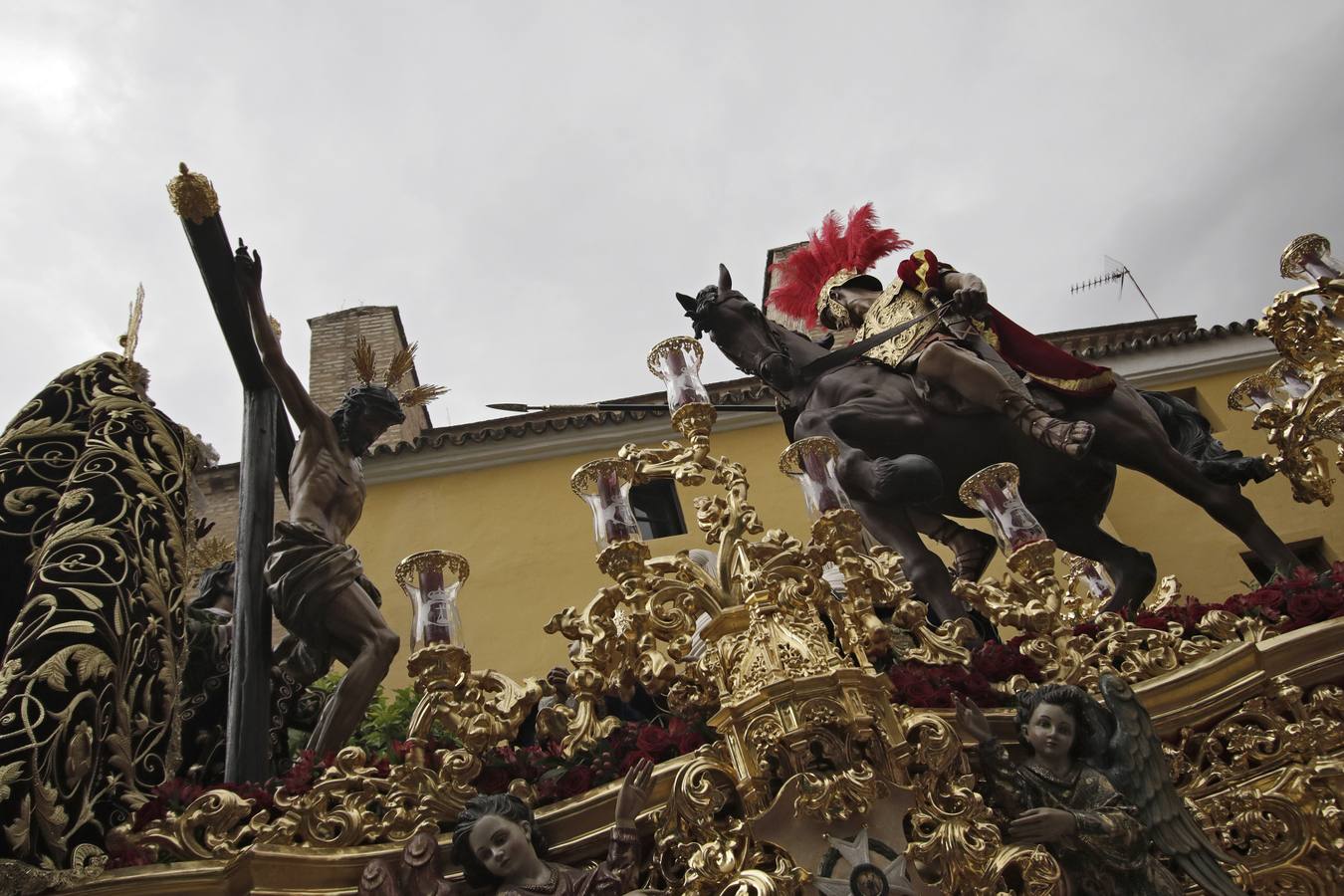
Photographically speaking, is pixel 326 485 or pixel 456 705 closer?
pixel 456 705

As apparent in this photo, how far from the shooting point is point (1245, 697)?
4.45 m

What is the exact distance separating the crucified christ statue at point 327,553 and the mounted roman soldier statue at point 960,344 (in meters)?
3.27

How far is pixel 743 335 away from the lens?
7.13 meters

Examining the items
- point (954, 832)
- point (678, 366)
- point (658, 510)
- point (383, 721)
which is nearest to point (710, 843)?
point (954, 832)

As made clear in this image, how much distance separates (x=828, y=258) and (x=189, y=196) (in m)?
4.96

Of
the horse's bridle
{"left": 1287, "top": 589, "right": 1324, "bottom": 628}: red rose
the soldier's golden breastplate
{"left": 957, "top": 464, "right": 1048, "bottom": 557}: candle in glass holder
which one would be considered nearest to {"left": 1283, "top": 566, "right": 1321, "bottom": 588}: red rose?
{"left": 1287, "top": 589, "right": 1324, "bottom": 628}: red rose

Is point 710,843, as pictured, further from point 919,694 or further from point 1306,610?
point 1306,610

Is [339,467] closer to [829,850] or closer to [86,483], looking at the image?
[86,483]

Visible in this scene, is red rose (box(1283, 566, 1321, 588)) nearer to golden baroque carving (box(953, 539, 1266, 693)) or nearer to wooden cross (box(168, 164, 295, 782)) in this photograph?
golden baroque carving (box(953, 539, 1266, 693))

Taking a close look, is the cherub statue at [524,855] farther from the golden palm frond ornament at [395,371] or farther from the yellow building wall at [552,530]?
the yellow building wall at [552,530]

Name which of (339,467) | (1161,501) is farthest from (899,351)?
(1161,501)

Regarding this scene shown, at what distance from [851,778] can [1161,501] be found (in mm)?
9876

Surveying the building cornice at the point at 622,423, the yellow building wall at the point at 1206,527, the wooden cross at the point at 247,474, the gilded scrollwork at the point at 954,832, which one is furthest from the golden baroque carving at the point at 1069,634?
the building cornice at the point at 622,423

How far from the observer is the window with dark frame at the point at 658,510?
43.0ft
